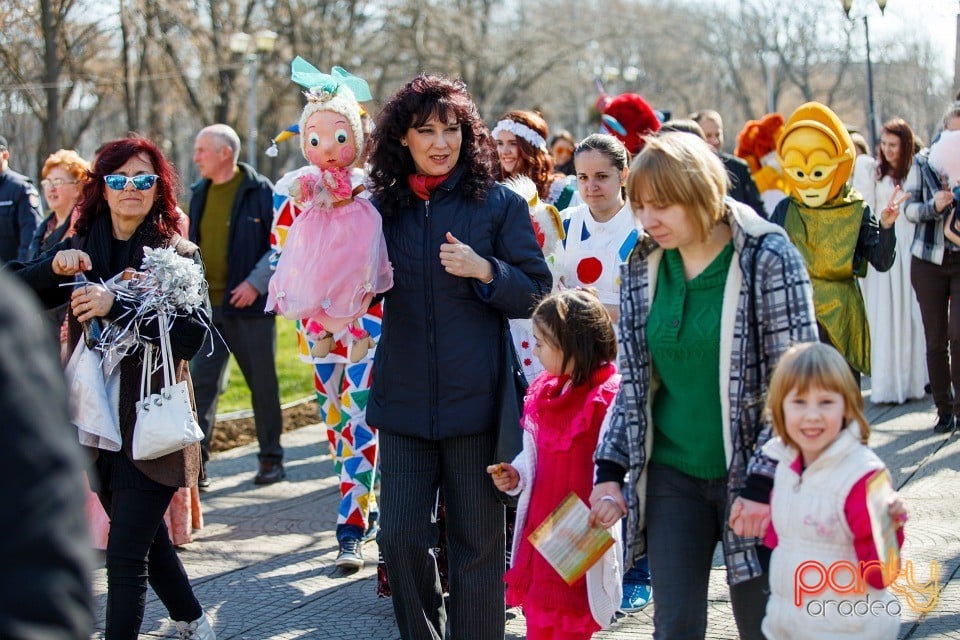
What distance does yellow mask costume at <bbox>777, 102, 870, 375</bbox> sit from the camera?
5.98 metres

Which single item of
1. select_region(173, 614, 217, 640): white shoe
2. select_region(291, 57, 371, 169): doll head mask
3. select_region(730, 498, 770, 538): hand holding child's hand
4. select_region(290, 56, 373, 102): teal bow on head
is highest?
select_region(290, 56, 373, 102): teal bow on head

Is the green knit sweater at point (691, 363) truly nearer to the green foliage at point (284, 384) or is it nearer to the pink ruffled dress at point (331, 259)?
the pink ruffled dress at point (331, 259)

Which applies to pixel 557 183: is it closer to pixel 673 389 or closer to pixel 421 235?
pixel 421 235

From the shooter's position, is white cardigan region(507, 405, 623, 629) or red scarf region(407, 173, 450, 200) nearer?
white cardigan region(507, 405, 623, 629)

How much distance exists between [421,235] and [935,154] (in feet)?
16.5

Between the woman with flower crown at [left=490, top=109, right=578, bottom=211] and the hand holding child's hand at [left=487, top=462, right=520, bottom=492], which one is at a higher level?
the woman with flower crown at [left=490, top=109, right=578, bottom=211]

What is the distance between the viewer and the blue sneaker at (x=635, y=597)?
16.9 ft

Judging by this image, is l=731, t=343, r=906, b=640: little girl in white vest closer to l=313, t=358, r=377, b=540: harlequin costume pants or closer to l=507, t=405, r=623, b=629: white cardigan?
l=507, t=405, r=623, b=629: white cardigan

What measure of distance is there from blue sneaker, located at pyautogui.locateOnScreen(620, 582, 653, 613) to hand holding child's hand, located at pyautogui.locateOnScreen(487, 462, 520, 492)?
1.43 m

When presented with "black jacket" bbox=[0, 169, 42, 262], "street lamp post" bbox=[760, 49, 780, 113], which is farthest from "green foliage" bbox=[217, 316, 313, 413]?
"street lamp post" bbox=[760, 49, 780, 113]

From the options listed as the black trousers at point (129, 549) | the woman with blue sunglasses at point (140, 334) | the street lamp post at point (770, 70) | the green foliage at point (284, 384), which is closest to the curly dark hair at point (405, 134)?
the woman with blue sunglasses at point (140, 334)

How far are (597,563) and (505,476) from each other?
0.42 m

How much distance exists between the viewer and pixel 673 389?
3.30 m

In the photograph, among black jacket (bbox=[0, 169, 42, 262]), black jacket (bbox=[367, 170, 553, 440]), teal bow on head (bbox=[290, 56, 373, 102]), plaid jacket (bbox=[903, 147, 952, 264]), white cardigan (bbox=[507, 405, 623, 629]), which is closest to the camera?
white cardigan (bbox=[507, 405, 623, 629])
